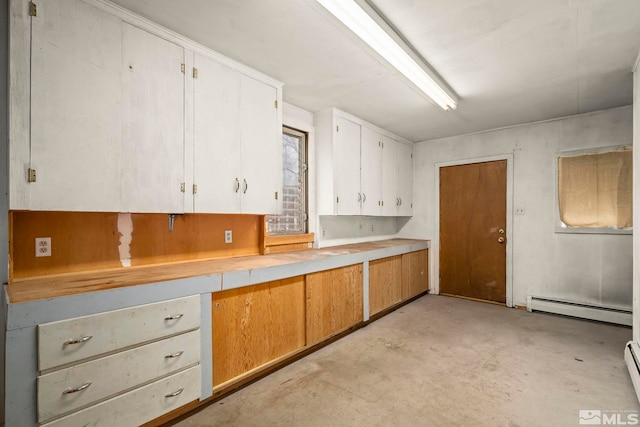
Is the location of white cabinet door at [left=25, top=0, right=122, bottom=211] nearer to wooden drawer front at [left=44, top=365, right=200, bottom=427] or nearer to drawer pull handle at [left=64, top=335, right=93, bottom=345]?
drawer pull handle at [left=64, top=335, right=93, bottom=345]

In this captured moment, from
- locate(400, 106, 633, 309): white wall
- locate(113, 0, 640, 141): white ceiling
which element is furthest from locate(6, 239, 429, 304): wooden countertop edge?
locate(400, 106, 633, 309): white wall

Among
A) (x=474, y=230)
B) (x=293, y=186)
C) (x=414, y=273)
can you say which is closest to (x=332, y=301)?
(x=293, y=186)

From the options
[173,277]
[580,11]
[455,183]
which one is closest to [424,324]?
[455,183]

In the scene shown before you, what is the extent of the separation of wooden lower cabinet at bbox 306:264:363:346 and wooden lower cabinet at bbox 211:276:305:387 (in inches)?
5.0

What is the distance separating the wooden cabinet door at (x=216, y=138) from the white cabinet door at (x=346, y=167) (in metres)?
1.47

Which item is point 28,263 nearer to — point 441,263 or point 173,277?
point 173,277

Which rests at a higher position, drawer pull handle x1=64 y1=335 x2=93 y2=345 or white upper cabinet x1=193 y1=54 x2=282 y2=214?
white upper cabinet x1=193 y1=54 x2=282 y2=214

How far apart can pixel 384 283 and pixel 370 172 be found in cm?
159

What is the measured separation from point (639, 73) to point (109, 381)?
445cm

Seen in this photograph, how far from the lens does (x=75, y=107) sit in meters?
1.81

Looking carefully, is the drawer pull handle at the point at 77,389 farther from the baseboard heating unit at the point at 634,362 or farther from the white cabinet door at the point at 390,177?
the white cabinet door at the point at 390,177

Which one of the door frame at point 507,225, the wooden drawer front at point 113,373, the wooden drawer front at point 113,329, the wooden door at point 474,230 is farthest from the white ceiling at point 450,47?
the wooden drawer front at point 113,373

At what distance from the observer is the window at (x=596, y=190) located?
366cm

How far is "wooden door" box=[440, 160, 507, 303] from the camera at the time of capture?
4.56 meters
